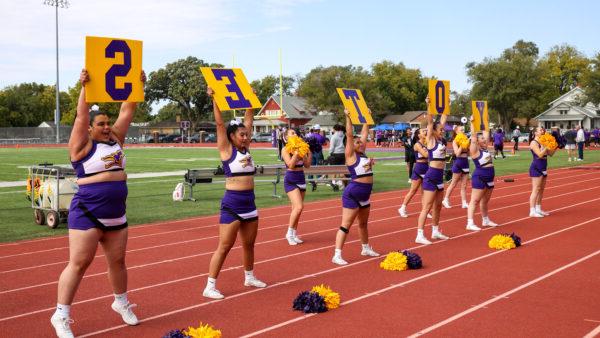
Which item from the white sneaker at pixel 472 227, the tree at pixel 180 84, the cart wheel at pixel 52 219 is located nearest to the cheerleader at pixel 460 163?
the white sneaker at pixel 472 227

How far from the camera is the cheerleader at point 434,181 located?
10.6 metres

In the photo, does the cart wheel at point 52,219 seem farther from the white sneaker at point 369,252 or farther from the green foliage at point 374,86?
the green foliage at point 374,86

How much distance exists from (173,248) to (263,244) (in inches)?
57.8

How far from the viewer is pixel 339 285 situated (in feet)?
25.4

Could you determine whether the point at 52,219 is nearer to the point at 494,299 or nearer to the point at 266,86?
the point at 494,299

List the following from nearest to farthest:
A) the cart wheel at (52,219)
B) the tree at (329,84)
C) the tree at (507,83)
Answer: the cart wheel at (52,219)
the tree at (507,83)
the tree at (329,84)

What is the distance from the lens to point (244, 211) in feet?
23.4

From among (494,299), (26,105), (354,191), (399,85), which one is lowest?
(494,299)

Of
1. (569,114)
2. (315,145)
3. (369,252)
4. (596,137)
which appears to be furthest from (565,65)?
(369,252)

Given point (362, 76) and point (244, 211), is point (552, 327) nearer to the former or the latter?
point (244, 211)

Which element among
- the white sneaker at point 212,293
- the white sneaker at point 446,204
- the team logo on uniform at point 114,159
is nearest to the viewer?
the team logo on uniform at point 114,159

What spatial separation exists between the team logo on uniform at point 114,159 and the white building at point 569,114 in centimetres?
9319

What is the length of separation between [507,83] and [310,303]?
258ft

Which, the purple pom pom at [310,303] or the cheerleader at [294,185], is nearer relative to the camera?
the purple pom pom at [310,303]
